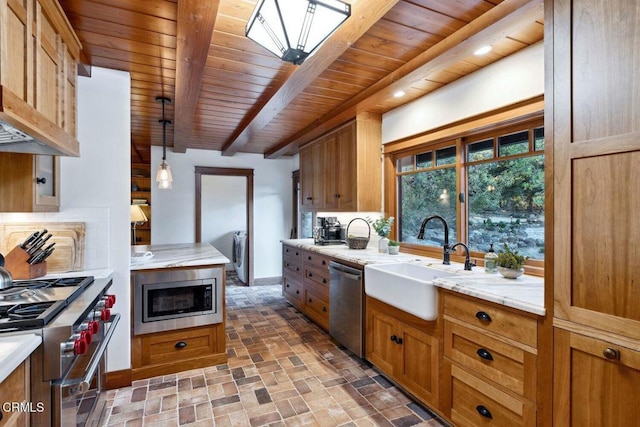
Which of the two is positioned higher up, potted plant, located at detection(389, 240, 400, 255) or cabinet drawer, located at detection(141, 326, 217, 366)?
potted plant, located at detection(389, 240, 400, 255)

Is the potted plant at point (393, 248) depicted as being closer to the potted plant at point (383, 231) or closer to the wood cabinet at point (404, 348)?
the potted plant at point (383, 231)

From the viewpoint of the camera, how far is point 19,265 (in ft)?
6.21

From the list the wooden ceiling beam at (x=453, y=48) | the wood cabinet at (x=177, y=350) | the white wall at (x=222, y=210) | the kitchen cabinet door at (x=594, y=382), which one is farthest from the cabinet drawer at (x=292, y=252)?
the white wall at (x=222, y=210)

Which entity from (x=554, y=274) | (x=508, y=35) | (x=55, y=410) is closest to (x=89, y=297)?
(x=55, y=410)

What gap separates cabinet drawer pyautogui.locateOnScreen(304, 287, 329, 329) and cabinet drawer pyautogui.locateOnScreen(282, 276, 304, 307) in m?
0.20

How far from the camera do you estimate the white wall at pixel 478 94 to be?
204 centimetres

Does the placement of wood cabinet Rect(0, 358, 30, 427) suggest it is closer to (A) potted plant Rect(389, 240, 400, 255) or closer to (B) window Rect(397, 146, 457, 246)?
(A) potted plant Rect(389, 240, 400, 255)

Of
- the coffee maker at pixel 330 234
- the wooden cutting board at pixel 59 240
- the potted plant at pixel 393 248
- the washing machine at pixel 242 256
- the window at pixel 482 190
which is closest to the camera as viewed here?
the wooden cutting board at pixel 59 240

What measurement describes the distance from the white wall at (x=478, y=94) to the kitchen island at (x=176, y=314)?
2.14m

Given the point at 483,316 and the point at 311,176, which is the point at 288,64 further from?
the point at 311,176

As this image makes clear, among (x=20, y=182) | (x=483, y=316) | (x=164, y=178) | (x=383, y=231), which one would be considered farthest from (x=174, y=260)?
(x=483, y=316)

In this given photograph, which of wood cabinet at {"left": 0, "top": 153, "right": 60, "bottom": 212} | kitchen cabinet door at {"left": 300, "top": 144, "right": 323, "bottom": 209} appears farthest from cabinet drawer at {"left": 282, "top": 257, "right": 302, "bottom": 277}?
wood cabinet at {"left": 0, "top": 153, "right": 60, "bottom": 212}

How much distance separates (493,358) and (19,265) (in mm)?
2702

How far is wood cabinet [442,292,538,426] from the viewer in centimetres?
150
